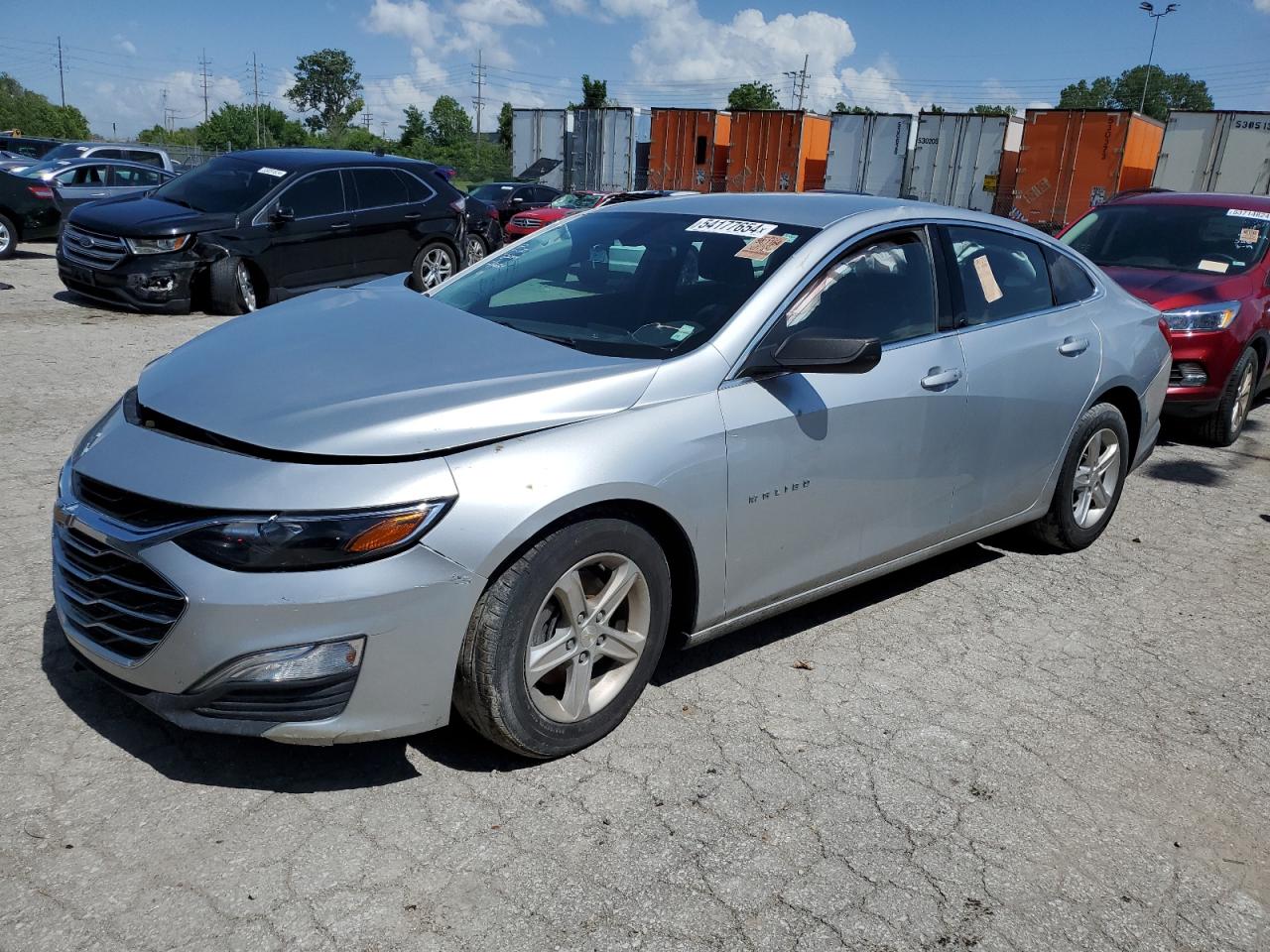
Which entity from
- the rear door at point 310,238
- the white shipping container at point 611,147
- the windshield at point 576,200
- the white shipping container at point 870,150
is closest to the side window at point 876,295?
the rear door at point 310,238

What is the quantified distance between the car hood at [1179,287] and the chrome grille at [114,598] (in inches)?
261

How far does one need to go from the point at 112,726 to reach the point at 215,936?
1047 millimetres

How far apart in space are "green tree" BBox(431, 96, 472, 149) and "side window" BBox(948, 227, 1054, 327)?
95.8 meters

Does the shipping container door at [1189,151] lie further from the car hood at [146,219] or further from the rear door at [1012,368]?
the rear door at [1012,368]

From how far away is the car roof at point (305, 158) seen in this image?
36.2ft

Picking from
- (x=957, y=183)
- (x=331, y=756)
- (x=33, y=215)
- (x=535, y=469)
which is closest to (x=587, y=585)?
(x=535, y=469)

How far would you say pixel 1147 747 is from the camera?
3412mm

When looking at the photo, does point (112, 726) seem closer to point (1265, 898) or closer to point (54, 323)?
point (1265, 898)

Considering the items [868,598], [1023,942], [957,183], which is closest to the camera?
[1023,942]

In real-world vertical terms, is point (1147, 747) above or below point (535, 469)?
below

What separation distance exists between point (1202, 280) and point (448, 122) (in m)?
98.1

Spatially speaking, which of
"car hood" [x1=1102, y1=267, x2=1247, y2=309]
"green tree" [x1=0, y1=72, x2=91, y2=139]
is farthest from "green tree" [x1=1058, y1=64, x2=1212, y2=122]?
"car hood" [x1=1102, y1=267, x2=1247, y2=309]

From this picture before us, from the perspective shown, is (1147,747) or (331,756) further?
(1147,747)

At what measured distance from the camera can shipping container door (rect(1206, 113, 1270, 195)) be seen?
72.8 ft
